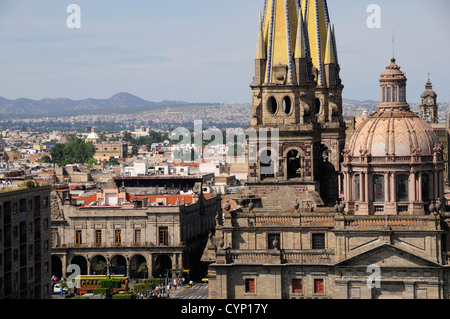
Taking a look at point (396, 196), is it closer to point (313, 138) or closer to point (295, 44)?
point (313, 138)

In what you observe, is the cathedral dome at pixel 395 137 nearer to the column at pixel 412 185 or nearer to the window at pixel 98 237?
the column at pixel 412 185

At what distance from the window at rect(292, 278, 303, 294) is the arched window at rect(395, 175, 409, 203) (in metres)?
9.72

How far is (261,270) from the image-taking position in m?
88.0

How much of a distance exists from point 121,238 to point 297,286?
53.1m

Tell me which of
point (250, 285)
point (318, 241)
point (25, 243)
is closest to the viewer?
point (250, 285)

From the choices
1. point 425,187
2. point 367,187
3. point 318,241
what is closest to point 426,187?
point 425,187

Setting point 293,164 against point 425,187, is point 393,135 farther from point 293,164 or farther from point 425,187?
point 293,164

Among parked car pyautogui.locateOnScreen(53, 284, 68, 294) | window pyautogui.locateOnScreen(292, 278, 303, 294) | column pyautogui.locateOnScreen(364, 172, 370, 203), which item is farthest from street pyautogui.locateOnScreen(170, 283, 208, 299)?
column pyautogui.locateOnScreen(364, 172, 370, 203)

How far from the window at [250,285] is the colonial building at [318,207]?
0.07 meters

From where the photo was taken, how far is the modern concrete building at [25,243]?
298 feet

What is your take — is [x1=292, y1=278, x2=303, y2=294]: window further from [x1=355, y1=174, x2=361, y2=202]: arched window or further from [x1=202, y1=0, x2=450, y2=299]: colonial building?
[x1=355, y1=174, x2=361, y2=202]: arched window

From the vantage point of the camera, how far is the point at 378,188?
9081 cm

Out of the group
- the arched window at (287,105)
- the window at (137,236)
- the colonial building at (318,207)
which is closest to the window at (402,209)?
the colonial building at (318,207)
